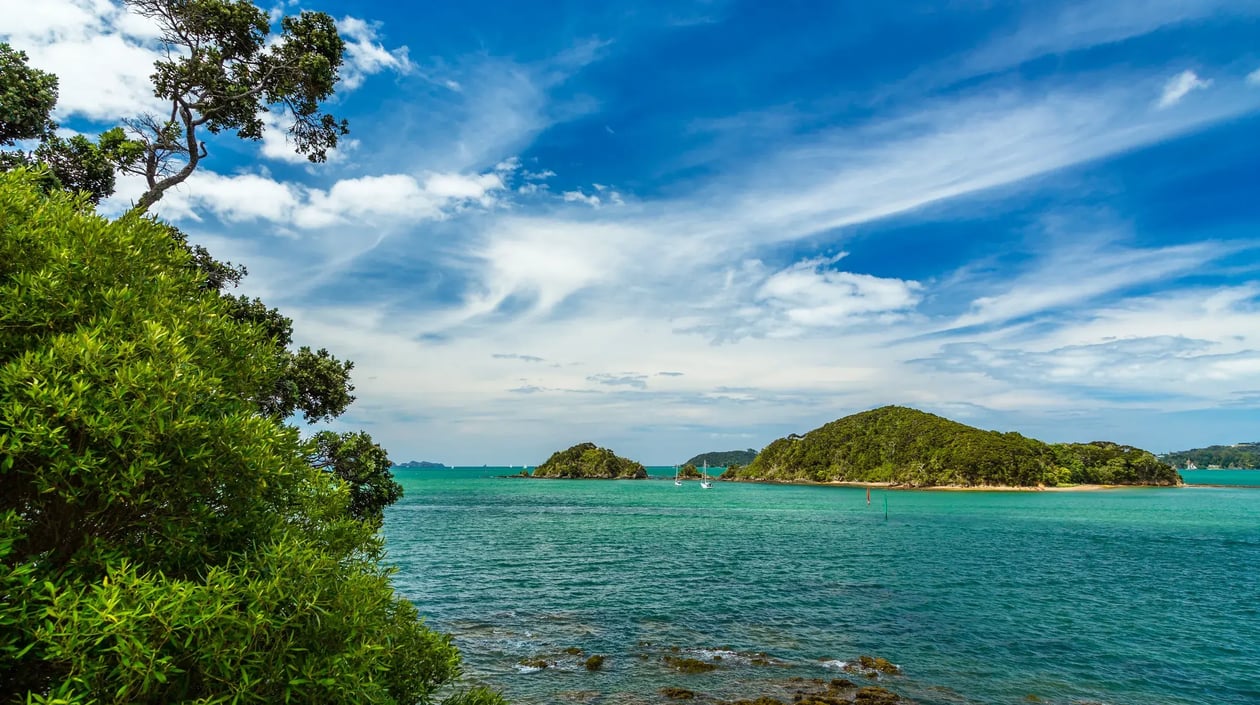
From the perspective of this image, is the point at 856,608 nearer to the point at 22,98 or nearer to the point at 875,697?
the point at 875,697

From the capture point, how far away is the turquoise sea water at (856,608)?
2511 centimetres

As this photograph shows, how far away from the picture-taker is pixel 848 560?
186 ft

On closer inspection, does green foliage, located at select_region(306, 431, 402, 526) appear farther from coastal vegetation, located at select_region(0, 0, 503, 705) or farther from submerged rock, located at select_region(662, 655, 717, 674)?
submerged rock, located at select_region(662, 655, 717, 674)

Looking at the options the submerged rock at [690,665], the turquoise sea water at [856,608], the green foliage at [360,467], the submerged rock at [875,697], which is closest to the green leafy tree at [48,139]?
the green foliage at [360,467]

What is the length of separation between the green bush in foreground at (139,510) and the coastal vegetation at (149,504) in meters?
0.02

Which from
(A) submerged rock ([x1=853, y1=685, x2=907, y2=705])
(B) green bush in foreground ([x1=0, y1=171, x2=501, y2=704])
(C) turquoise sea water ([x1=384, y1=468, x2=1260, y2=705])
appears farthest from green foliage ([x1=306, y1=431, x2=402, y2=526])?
(A) submerged rock ([x1=853, y1=685, x2=907, y2=705])

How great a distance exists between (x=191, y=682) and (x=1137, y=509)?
6291 inches

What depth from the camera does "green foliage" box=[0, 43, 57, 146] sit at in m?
15.4

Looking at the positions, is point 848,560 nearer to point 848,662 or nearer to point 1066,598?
point 1066,598

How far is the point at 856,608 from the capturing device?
37.5 meters

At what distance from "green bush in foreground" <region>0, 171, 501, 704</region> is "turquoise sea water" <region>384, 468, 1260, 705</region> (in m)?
20.1

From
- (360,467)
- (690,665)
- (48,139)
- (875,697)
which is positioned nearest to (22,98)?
(48,139)

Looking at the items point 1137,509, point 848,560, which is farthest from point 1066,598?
point 1137,509

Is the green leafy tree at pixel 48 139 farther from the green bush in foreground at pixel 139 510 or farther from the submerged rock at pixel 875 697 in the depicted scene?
the submerged rock at pixel 875 697
